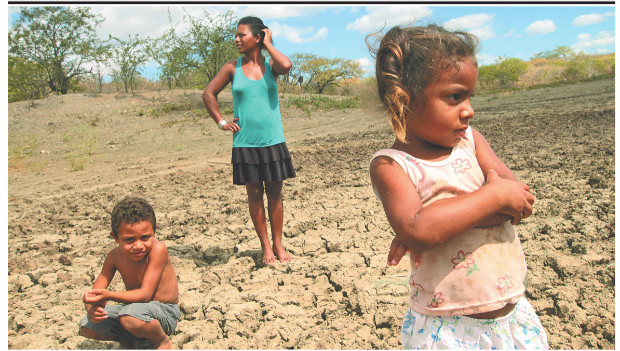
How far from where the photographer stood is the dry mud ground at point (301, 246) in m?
2.61

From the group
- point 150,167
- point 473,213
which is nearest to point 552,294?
point 473,213

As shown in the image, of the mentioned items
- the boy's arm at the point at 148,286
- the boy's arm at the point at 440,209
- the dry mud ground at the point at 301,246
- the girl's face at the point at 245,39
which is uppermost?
the girl's face at the point at 245,39

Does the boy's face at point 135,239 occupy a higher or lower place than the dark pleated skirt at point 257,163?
lower

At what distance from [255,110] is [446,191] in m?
2.04

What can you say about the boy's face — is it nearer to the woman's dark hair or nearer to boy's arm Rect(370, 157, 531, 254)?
boy's arm Rect(370, 157, 531, 254)

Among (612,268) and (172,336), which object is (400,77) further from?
(612,268)

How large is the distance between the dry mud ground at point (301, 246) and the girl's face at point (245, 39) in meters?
1.43

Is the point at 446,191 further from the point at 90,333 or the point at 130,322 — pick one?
the point at 90,333

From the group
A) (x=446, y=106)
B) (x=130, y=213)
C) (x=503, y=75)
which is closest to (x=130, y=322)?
(x=130, y=213)

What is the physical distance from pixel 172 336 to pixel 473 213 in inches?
75.3

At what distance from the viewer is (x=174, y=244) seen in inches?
160

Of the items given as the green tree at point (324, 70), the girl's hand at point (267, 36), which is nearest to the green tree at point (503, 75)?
the green tree at point (324, 70)

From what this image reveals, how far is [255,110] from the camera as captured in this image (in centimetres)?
325

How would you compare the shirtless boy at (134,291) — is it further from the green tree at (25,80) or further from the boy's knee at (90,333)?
the green tree at (25,80)
